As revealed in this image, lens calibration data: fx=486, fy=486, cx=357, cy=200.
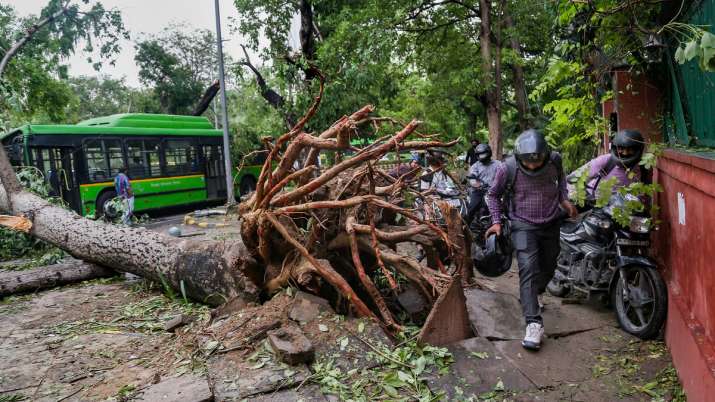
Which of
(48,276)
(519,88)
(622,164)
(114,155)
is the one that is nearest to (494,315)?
(622,164)

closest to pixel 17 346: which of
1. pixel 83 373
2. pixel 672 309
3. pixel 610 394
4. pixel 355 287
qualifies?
pixel 83 373

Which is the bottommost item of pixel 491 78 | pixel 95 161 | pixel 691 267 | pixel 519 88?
pixel 691 267

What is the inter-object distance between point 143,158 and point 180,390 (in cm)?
1284

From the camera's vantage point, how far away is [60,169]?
1277cm

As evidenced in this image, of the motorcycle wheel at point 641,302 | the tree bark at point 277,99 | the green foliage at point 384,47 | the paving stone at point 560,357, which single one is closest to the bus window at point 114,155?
the tree bark at point 277,99

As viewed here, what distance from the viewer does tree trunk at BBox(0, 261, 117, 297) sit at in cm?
618

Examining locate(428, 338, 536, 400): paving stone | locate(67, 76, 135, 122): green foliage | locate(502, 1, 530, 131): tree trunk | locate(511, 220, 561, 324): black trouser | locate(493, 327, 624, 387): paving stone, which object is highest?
locate(67, 76, 135, 122): green foliage

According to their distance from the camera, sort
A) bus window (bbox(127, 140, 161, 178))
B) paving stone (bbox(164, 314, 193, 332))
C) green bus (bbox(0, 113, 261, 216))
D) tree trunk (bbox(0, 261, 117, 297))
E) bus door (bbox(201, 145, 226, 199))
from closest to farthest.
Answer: paving stone (bbox(164, 314, 193, 332)) → tree trunk (bbox(0, 261, 117, 297)) → green bus (bbox(0, 113, 261, 216)) → bus window (bbox(127, 140, 161, 178)) → bus door (bbox(201, 145, 226, 199))

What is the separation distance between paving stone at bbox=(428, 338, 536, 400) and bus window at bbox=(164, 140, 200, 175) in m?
13.7

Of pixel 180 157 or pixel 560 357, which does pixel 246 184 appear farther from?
pixel 560 357

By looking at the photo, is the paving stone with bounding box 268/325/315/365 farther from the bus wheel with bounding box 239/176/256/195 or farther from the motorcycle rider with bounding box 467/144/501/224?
the bus wheel with bounding box 239/176/256/195

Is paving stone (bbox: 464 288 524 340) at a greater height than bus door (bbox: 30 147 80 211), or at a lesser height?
lesser

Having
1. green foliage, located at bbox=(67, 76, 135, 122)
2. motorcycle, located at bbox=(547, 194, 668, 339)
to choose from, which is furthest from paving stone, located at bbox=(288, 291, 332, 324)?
green foliage, located at bbox=(67, 76, 135, 122)

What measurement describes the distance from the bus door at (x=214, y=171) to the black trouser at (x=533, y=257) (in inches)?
569
